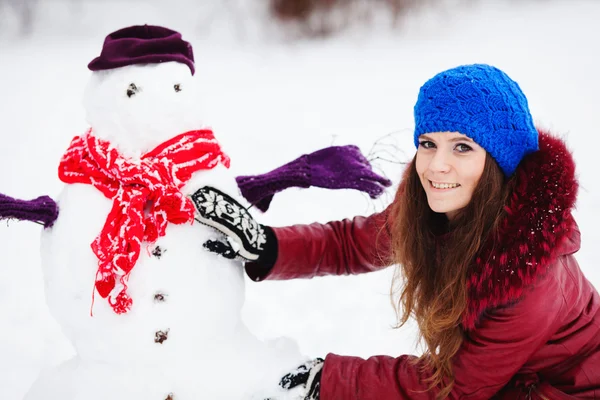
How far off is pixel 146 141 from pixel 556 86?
249cm

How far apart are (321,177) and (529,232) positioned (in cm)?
49

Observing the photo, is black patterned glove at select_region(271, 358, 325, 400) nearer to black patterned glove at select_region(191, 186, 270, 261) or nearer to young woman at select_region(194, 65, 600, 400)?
young woman at select_region(194, 65, 600, 400)

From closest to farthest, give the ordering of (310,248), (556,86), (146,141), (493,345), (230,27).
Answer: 1. (493,345)
2. (146,141)
3. (310,248)
4. (556,86)
5. (230,27)

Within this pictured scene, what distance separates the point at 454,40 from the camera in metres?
3.35

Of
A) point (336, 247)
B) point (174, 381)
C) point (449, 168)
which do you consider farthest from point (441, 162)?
point (174, 381)

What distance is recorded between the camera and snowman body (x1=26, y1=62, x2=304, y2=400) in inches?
43.0

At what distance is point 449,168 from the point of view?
41.6 inches

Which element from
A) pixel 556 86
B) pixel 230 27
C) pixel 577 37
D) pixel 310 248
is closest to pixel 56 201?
pixel 310 248

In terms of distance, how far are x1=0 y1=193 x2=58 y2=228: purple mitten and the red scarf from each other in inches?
2.6

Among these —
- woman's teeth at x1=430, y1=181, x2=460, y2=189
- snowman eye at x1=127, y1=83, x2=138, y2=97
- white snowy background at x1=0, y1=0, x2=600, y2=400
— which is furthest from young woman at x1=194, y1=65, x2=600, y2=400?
white snowy background at x1=0, y1=0, x2=600, y2=400

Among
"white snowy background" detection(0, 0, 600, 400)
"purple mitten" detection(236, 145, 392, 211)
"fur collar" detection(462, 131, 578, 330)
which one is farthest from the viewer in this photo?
"white snowy background" detection(0, 0, 600, 400)

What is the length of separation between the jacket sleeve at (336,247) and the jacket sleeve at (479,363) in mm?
280

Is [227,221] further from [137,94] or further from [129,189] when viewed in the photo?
[137,94]

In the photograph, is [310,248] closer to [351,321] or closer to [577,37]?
[351,321]
